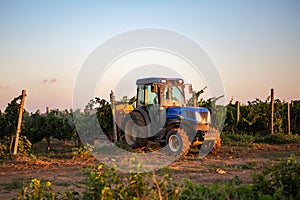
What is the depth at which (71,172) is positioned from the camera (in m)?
7.84

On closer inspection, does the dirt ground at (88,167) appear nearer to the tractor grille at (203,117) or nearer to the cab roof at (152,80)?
the tractor grille at (203,117)

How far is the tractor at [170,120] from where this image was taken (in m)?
10.6

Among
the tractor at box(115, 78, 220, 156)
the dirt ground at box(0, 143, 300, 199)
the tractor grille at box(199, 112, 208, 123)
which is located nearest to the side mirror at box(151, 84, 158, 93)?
the tractor at box(115, 78, 220, 156)

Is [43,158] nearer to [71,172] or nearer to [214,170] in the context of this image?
[71,172]

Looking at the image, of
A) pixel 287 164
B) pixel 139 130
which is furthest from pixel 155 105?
pixel 287 164

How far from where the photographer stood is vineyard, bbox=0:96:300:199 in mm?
3475

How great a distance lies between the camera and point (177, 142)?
10.6m

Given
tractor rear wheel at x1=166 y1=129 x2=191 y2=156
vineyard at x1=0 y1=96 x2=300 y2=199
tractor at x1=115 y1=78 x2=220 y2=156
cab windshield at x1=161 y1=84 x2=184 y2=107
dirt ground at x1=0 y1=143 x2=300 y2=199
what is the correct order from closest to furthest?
vineyard at x1=0 y1=96 x2=300 y2=199 → dirt ground at x1=0 y1=143 x2=300 y2=199 → tractor rear wheel at x1=166 y1=129 x2=191 y2=156 → tractor at x1=115 y1=78 x2=220 y2=156 → cab windshield at x1=161 y1=84 x2=184 y2=107

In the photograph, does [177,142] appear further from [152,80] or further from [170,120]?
[152,80]

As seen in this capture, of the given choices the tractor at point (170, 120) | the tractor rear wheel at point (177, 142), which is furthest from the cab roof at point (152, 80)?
the tractor rear wheel at point (177, 142)

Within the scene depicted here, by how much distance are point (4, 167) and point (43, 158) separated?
53.4 inches

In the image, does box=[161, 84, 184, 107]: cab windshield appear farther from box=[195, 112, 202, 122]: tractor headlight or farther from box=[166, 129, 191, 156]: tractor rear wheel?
box=[166, 129, 191, 156]: tractor rear wheel

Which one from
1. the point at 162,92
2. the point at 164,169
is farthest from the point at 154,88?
the point at 164,169

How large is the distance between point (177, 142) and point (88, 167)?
11.7 ft
